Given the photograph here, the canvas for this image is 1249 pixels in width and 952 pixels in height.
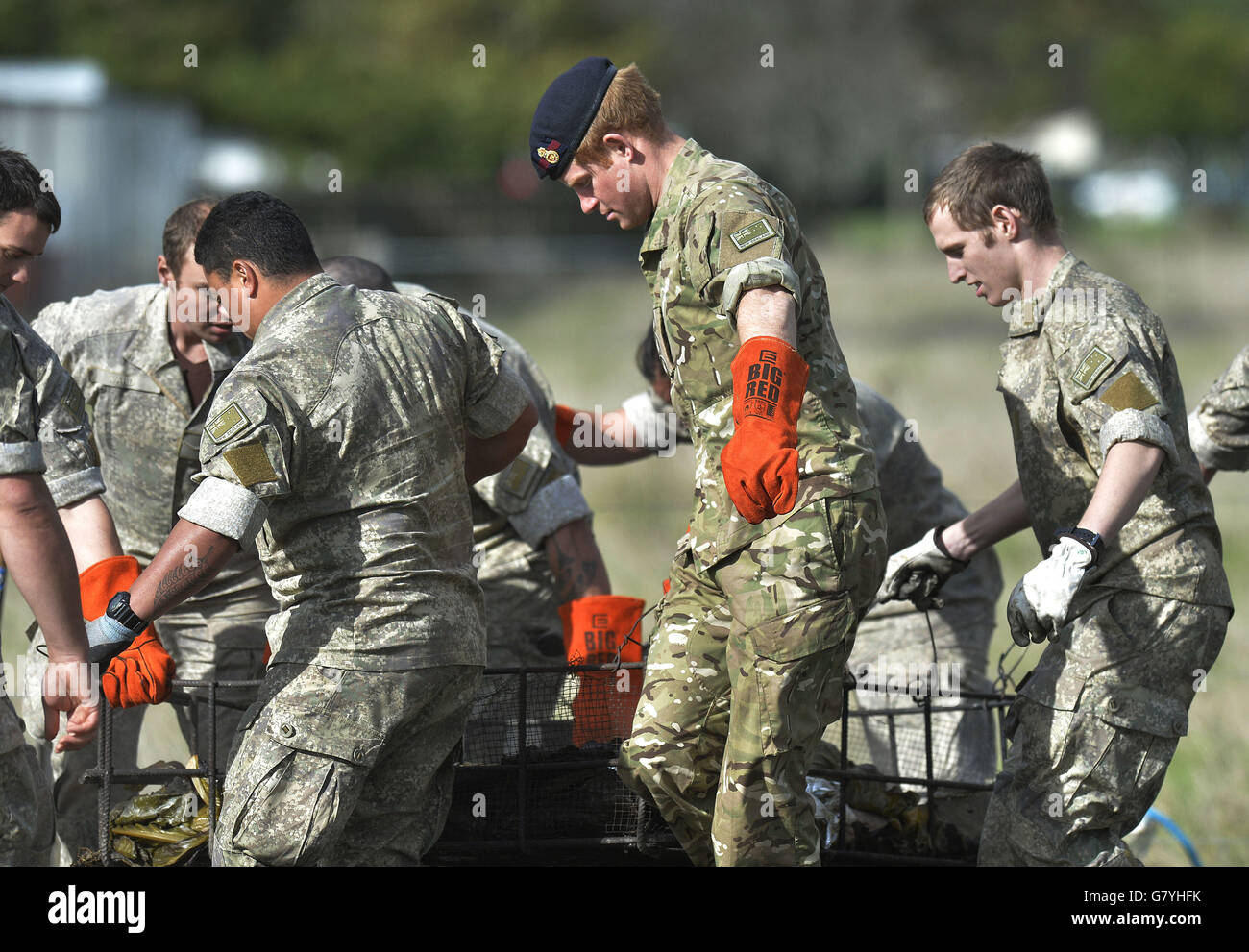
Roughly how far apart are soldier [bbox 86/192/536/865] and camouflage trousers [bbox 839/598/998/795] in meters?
2.30

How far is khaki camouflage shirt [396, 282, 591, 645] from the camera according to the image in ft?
17.6

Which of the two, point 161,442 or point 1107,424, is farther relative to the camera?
point 161,442

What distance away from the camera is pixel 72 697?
3.87 meters

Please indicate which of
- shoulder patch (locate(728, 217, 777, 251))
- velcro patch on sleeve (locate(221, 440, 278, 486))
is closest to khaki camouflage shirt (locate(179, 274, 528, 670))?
velcro patch on sleeve (locate(221, 440, 278, 486))

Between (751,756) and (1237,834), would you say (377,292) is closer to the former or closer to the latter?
(751,756)

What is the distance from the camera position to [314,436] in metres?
3.75

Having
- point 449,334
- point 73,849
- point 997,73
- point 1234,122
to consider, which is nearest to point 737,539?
point 449,334

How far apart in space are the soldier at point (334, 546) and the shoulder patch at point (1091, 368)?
1607mm

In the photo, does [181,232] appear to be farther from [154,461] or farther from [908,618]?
[908,618]

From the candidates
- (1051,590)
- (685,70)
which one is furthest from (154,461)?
(685,70)

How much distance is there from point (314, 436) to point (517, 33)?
5362 cm

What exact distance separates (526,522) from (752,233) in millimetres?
2004

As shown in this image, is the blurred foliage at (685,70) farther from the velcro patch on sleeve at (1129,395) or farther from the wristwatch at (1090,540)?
the wristwatch at (1090,540)

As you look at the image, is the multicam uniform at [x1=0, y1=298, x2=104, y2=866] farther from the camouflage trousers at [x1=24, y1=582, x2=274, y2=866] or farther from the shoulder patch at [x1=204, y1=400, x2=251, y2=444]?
the camouflage trousers at [x1=24, y1=582, x2=274, y2=866]
